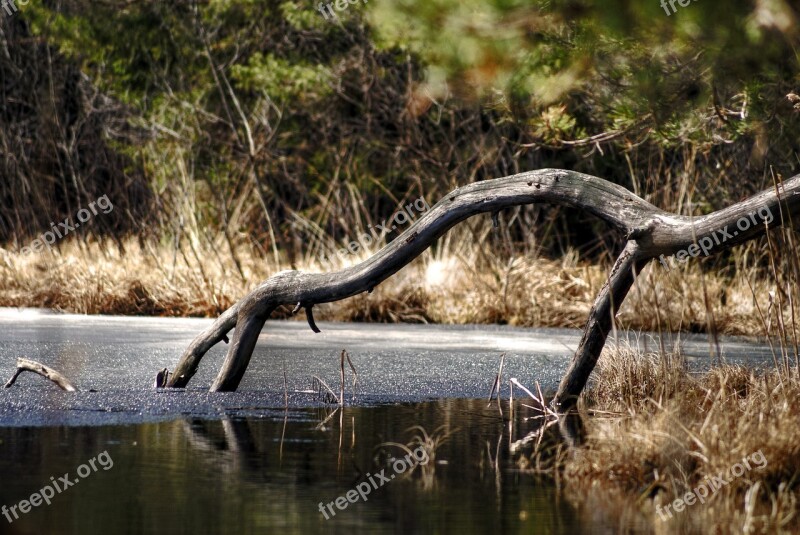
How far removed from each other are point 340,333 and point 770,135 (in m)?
5.91

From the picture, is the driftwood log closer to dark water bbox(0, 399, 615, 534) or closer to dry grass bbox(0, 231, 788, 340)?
dark water bbox(0, 399, 615, 534)

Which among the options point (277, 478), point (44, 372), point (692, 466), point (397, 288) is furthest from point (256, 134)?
point (692, 466)

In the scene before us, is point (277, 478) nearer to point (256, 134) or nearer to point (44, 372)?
point (44, 372)

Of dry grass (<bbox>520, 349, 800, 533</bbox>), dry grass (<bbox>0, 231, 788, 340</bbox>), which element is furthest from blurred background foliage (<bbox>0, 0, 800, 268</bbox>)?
dry grass (<bbox>520, 349, 800, 533</bbox>)

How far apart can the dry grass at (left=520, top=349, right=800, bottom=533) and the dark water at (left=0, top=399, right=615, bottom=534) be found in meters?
0.21

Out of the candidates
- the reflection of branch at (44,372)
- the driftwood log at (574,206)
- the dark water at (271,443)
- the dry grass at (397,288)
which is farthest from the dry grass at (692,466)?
the dry grass at (397,288)

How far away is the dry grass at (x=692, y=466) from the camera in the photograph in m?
5.05

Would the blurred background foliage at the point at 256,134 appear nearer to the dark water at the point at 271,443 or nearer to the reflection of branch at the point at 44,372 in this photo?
the dark water at the point at 271,443

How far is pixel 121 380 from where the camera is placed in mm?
9055

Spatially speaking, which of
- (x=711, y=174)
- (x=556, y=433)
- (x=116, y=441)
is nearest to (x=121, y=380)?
(x=116, y=441)

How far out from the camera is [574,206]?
25.4ft

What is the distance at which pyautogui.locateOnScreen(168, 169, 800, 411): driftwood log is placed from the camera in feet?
23.6

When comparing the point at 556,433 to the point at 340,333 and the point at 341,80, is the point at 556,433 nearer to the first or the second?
the point at 340,333

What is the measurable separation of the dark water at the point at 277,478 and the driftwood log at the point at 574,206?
71 cm
